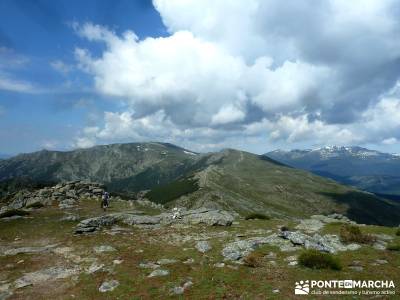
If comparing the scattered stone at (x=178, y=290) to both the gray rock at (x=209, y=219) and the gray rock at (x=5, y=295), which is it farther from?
the gray rock at (x=209, y=219)

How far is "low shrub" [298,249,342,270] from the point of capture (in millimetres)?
25375

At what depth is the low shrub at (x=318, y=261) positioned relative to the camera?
2538 cm

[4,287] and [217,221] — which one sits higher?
[217,221]

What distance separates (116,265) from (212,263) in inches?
297

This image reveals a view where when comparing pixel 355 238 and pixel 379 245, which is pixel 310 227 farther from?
pixel 379 245

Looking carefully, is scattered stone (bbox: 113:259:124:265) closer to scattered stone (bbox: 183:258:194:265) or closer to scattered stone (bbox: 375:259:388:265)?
scattered stone (bbox: 183:258:194:265)

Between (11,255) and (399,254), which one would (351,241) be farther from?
(11,255)

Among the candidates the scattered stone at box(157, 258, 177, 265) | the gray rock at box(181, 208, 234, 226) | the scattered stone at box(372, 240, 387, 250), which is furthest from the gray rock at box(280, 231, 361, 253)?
the gray rock at box(181, 208, 234, 226)

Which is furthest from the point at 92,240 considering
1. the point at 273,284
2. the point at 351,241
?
the point at 351,241

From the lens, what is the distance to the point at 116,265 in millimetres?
27906

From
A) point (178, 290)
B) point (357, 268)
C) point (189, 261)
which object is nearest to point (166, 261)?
point (189, 261)

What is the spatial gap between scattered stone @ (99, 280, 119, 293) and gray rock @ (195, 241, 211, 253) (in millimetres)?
8725

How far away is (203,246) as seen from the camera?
3162 cm

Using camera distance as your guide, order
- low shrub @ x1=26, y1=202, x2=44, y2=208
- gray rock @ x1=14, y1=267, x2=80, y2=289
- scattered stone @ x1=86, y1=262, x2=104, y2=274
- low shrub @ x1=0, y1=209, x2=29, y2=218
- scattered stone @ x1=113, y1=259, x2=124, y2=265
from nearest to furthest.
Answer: gray rock @ x1=14, y1=267, x2=80, y2=289
scattered stone @ x1=86, y1=262, x2=104, y2=274
scattered stone @ x1=113, y1=259, x2=124, y2=265
low shrub @ x1=0, y1=209, x2=29, y2=218
low shrub @ x1=26, y1=202, x2=44, y2=208
